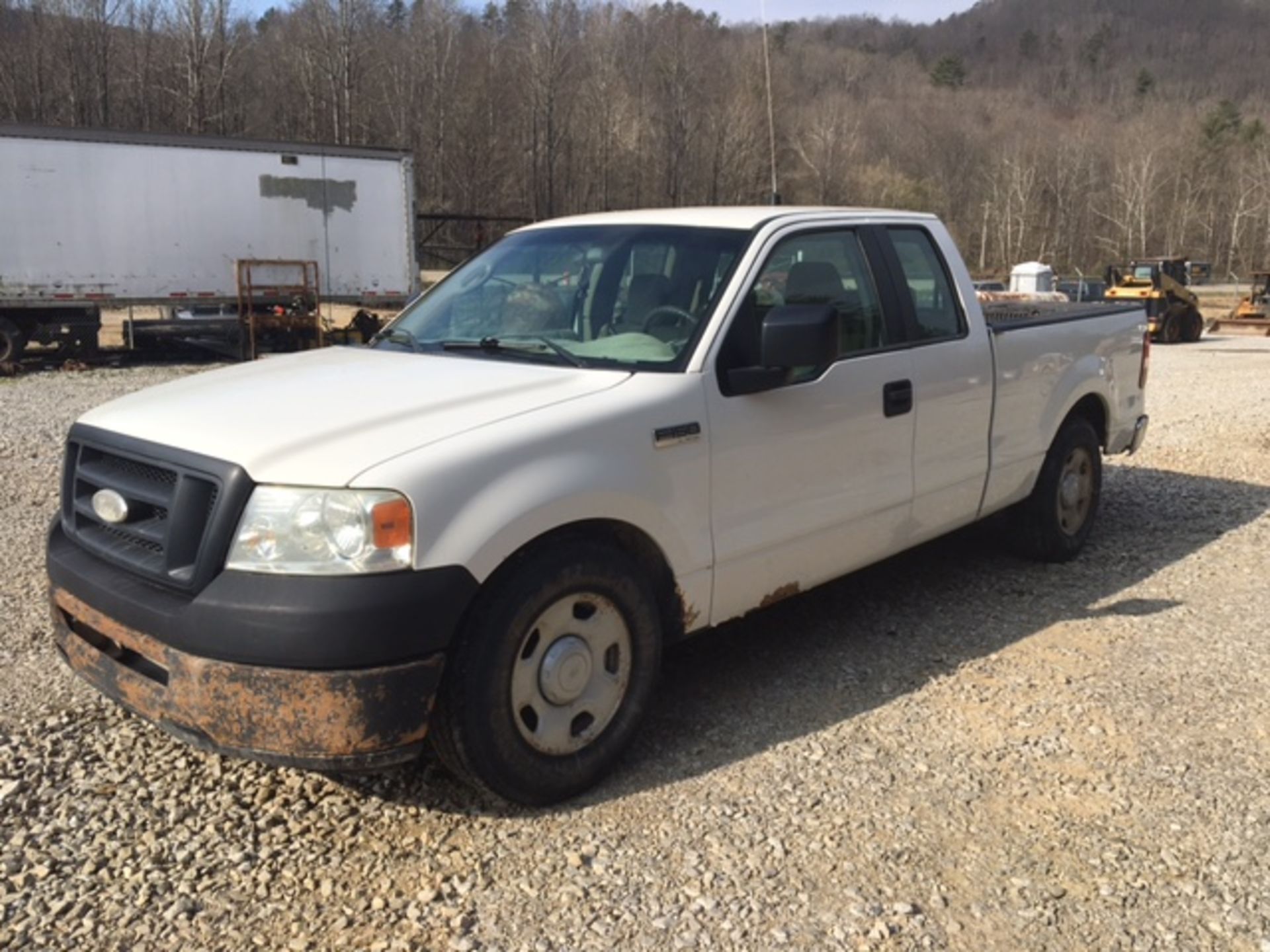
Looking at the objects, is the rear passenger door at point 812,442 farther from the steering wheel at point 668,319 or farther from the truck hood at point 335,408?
the truck hood at point 335,408

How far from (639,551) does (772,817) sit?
0.96m

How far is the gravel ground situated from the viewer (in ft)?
9.55

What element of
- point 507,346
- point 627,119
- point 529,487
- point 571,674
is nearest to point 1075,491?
point 507,346

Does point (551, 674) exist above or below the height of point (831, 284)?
below

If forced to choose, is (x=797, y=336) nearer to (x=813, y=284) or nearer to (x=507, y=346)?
(x=813, y=284)

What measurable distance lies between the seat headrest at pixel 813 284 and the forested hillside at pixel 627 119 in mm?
48325

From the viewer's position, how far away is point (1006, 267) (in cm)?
8025

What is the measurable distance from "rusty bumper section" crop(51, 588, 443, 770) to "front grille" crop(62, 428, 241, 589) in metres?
0.23

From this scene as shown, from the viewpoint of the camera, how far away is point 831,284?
177 inches

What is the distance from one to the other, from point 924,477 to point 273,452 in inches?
112

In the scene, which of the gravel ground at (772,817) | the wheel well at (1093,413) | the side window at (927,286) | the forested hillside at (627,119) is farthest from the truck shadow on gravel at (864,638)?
the forested hillside at (627,119)

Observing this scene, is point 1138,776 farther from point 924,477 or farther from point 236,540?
point 236,540

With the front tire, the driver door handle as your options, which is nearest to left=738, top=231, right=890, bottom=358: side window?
the driver door handle

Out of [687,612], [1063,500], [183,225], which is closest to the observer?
[687,612]
